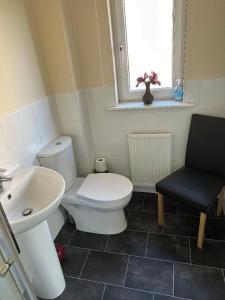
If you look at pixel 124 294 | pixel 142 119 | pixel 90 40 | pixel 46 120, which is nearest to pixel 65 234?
pixel 124 294

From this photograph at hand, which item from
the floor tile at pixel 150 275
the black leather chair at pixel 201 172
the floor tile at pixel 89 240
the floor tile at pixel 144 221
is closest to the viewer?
the floor tile at pixel 150 275

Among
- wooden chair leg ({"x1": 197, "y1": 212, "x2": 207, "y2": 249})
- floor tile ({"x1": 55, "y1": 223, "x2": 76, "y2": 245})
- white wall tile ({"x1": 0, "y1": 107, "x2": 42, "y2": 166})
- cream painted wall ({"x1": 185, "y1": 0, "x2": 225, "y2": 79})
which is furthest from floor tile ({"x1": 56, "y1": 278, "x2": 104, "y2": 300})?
cream painted wall ({"x1": 185, "y1": 0, "x2": 225, "y2": 79})

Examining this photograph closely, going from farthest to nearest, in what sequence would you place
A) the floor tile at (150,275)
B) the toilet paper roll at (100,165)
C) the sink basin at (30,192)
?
the toilet paper roll at (100,165) < the floor tile at (150,275) < the sink basin at (30,192)

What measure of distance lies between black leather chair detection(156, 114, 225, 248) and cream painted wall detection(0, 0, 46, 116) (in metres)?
1.18

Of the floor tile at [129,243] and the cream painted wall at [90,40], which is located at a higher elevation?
the cream painted wall at [90,40]

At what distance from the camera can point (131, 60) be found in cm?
188

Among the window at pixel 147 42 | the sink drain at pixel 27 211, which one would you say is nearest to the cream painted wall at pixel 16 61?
the sink drain at pixel 27 211

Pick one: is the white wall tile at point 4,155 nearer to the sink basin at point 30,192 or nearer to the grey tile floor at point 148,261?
the sink basin at point 30,192

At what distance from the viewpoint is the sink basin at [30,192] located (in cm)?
114

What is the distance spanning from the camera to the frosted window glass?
167cm

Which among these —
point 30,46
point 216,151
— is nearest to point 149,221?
point 216,151

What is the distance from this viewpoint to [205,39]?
1523 millimetres

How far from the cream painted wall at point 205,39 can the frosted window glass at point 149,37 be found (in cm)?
22

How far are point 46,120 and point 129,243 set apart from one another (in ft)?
3.90
